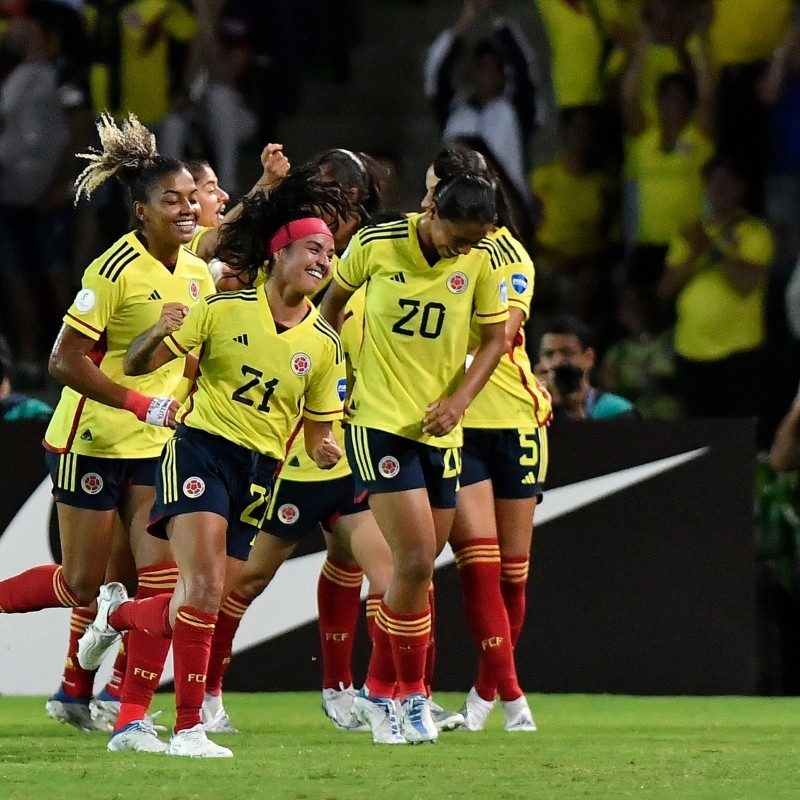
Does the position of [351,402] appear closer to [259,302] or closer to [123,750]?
[259,302]

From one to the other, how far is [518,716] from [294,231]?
201cm

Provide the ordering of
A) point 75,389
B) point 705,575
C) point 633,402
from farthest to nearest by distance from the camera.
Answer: point 633,402 < point 705,575 < point 75,389

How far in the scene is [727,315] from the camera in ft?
32.5

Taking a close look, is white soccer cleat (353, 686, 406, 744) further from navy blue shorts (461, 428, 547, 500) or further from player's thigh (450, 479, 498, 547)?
navy blue shorts (461, 428, 547, 500)

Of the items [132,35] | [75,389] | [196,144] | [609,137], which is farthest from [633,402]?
[75,389]

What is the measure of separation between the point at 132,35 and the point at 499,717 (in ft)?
18.0

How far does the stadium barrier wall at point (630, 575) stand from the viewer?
785 cm

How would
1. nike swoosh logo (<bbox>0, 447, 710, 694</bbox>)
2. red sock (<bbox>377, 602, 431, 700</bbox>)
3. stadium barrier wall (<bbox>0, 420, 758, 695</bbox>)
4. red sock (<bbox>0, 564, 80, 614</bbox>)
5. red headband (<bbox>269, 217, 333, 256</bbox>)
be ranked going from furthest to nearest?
stadium barrier wall (<bbox>0, 420, 758, 695</bbox>) → nike swoosh logo (<bbox>0, 447, 710, 694</bbox>) → red sock (<bbox>0, 564, 80, 614</bbox>) → red sock (<bbox>377, 602, 431, 700</bbox>) → red headband (<bbox>269, 217, 333, 256</bbox>)

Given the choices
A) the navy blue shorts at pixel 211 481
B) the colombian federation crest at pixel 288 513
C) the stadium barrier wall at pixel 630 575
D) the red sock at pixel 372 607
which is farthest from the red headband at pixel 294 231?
the stadium barrier wall at pixel 630 575

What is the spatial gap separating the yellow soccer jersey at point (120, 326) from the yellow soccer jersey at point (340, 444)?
54 cm

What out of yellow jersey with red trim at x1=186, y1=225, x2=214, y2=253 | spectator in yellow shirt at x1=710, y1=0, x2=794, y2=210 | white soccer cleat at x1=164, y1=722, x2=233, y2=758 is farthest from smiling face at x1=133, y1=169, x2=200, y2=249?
spectator in yellow shirt at x1=710, y1=0, x2=794, y2=210

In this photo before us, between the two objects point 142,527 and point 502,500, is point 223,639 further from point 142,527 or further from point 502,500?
point 502,500

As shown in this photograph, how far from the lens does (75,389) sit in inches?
227

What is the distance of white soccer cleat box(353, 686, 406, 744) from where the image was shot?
5.82 meters
